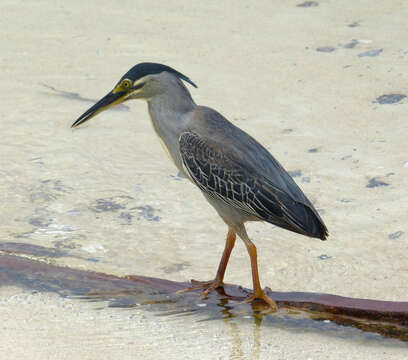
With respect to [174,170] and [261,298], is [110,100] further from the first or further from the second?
[174,170]

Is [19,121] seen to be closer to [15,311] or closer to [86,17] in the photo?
[86,17]

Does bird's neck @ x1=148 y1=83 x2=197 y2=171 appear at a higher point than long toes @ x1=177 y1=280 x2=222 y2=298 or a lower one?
higher

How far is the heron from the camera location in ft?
15.4

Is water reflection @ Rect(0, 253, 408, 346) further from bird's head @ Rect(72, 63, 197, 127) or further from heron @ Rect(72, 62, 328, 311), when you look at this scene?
bird's head @ Rect(72, 63, 197, 127)

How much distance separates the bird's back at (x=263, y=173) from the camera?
185 inches

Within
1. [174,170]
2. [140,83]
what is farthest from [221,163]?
[174,170]

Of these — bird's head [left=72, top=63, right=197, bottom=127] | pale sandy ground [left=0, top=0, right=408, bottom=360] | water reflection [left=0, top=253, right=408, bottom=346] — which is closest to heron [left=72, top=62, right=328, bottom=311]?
bird's head [left=72, top=63, right=197, bottom=127]

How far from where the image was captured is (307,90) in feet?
27.7

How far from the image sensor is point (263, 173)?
4785mm

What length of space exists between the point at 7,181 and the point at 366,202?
3.05 m

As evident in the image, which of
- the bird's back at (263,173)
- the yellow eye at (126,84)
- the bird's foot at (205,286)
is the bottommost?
the bird's foot at (205,286)

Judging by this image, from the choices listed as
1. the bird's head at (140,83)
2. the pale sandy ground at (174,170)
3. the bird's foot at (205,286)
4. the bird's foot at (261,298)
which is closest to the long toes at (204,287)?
the bird's foot at (205,286)

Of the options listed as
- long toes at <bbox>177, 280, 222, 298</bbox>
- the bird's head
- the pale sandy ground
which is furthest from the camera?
the bird's head

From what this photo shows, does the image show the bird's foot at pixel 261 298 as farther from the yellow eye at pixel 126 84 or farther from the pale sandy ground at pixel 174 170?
the yellow eye at pixel 126 84
